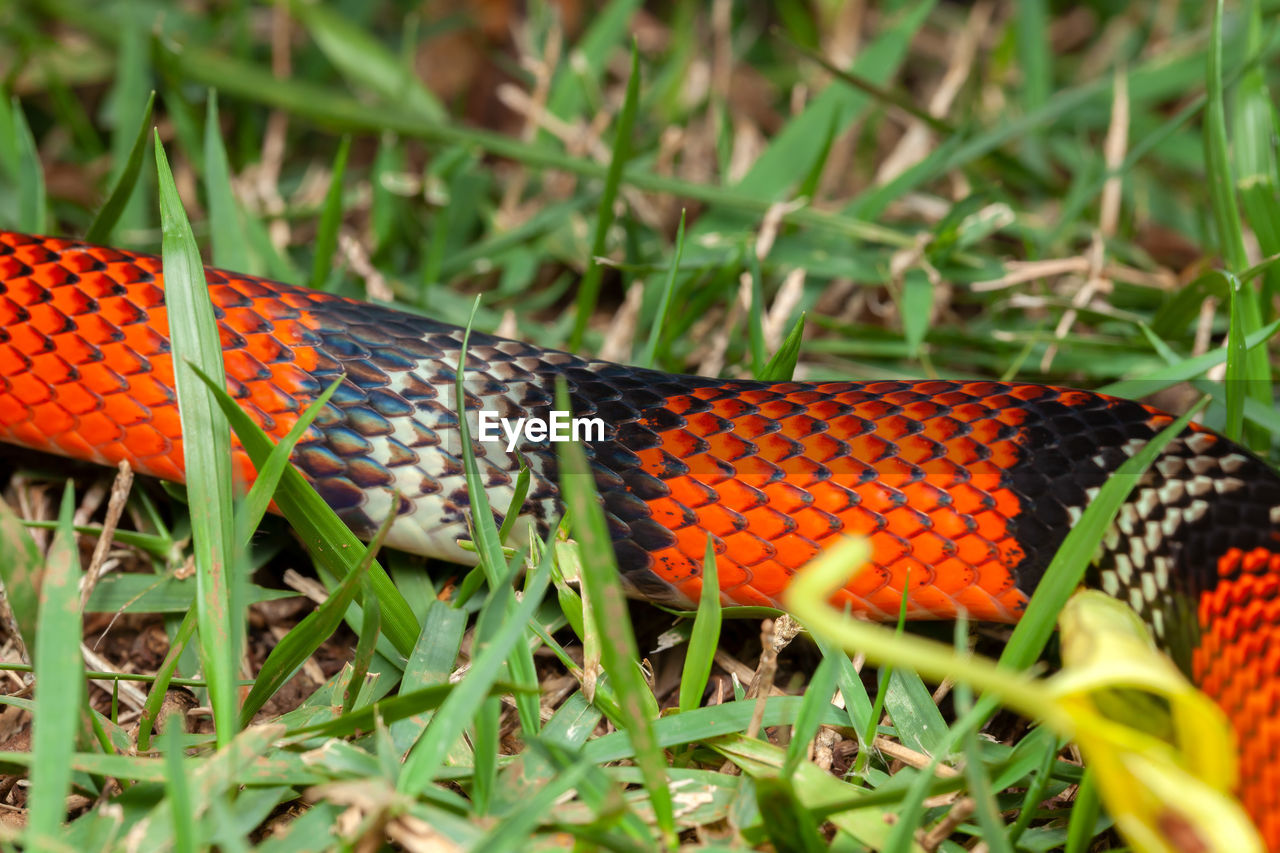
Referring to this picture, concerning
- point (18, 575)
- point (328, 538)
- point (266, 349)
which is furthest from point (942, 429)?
point (18, 575)

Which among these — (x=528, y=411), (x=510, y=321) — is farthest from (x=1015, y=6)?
(x=528, y=411)

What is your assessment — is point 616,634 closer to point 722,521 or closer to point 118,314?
point 722,521

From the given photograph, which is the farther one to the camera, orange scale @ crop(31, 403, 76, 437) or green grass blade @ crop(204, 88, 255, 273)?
green grass blade @ crop(204, 88, 255, 273)

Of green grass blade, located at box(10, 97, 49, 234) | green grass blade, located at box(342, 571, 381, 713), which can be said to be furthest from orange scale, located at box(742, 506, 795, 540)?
green grass blade, located at box(10, 97, 49, 234)

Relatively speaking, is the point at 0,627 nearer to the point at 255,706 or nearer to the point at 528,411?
the point at 255,706

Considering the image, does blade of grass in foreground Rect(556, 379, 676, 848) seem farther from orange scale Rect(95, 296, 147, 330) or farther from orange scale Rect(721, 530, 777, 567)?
orange scale Rect(95, 296, 147, 330)

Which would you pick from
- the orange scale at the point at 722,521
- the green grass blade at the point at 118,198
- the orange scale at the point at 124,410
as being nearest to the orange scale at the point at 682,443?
the orange scale at the point at 722,521
